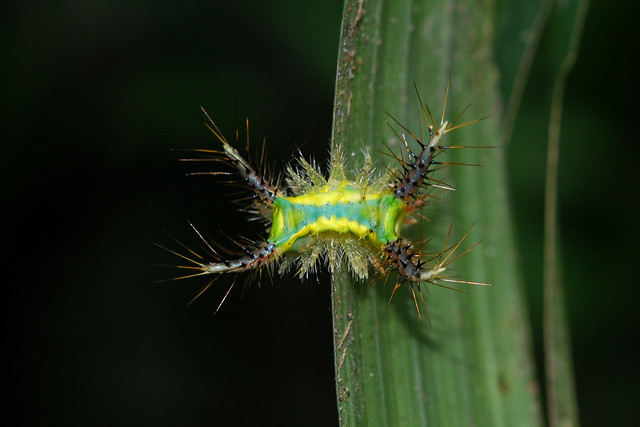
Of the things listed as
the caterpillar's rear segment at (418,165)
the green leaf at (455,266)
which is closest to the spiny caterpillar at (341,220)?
the caterpillar's rear segment at (418,165)

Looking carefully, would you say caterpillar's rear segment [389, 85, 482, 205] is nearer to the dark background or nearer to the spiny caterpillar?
the spiny caterpillar

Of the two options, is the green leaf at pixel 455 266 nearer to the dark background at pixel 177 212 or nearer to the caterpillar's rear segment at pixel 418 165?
the caterpillar's rear segment at pixel 418 165

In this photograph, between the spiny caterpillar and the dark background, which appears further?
the dark background

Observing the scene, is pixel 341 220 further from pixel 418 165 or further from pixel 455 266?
pixel 455 266

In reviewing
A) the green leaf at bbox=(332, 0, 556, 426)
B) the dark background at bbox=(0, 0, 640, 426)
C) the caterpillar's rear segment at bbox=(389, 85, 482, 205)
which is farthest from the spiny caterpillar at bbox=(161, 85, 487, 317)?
the dark background at bbox=(0, 0, 640, 426)

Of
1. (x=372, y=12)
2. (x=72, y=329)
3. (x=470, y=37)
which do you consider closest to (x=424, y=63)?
(x=470, y=37)
